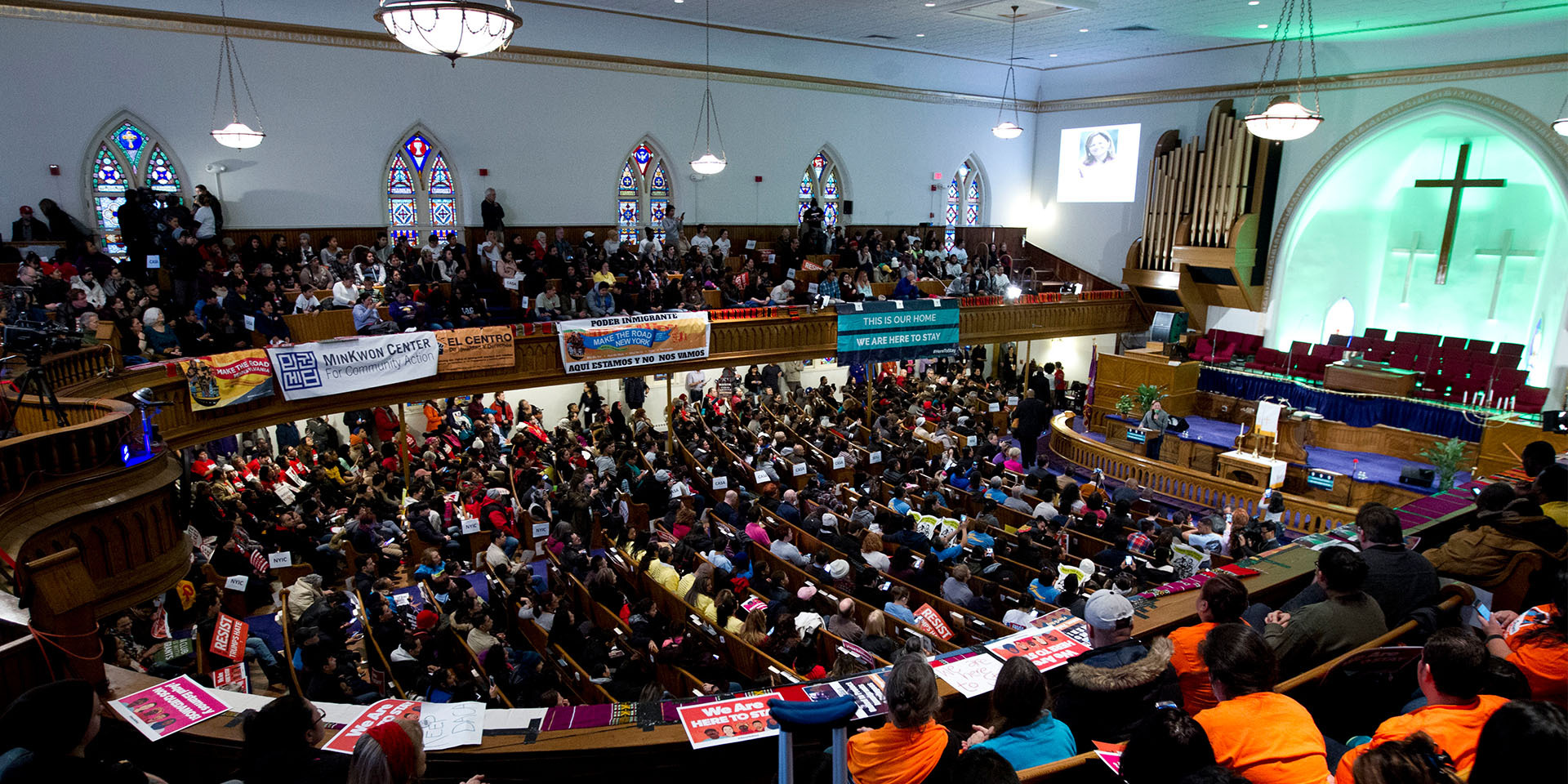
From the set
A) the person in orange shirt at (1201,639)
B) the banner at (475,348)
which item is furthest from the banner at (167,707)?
the banner at (475,348)

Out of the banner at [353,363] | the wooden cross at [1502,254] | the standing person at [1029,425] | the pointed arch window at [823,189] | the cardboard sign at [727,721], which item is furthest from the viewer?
the pointed arch window at [823,189]

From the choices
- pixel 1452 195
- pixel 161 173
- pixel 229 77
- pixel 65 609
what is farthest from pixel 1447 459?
pixel 161 173

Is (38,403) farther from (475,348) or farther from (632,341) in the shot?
(632,341)

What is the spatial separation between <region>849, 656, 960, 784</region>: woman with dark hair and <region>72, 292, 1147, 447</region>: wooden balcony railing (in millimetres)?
8740

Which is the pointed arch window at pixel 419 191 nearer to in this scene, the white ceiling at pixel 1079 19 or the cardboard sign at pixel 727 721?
the white ceiling at pixel 1079 19

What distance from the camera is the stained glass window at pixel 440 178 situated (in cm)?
1611

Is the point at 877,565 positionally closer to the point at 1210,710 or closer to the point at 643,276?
the point at 1210,710

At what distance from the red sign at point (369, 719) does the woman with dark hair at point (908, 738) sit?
1814 millimetres

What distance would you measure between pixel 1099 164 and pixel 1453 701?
2157cm

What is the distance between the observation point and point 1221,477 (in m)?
13.4

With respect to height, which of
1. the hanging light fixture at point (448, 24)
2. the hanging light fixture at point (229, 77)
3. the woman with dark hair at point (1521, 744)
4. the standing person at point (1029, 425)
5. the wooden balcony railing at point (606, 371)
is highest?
the hanging light fixture at point (229, 77)

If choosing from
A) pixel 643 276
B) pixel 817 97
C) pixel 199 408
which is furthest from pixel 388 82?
pixel 817 97

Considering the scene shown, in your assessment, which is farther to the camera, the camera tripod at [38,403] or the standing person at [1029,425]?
the standing person at [1029,425]

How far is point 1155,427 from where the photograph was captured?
14.6 m
